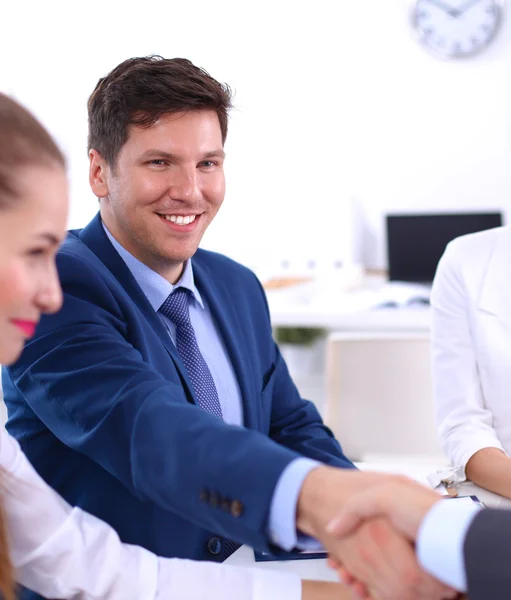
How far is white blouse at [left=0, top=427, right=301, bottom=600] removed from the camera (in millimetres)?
1072

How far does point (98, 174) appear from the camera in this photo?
168 centimetres

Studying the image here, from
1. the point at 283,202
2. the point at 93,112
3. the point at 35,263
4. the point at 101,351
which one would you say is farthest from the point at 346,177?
the point at 35,263

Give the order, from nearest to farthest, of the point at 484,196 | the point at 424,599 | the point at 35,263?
the point at 35,263 < the point at 424,599 < the point at 484,196

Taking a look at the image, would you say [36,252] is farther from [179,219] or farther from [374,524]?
[179,219]

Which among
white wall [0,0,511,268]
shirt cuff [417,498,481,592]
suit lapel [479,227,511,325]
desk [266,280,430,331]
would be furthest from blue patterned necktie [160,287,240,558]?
white wall [0,0,511,268]

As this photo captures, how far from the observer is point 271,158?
5469 millimetres

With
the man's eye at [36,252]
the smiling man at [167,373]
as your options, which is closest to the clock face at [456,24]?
the smiling man at [167,373]

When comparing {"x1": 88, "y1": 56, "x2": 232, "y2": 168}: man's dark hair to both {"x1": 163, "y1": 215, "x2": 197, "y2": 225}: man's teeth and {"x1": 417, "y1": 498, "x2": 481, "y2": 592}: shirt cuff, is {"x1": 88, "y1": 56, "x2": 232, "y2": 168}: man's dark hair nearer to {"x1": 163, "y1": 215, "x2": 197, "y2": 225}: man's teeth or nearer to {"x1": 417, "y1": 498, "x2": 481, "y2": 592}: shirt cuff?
{"x1": 163, "y1": 215, "x2": 197, "y2": 225}: man's teeth

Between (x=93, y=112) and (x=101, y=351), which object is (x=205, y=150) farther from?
(x=101, y=351)

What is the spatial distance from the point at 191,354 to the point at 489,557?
0.81 meters

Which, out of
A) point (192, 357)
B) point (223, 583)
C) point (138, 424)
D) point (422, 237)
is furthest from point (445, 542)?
point (422, 237)

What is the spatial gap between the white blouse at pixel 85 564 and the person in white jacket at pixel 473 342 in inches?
29.5

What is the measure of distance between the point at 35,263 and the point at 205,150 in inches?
31.0

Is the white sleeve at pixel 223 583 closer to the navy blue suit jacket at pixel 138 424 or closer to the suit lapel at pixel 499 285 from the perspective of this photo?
the navy blue suit jacket at pixel 138 424
